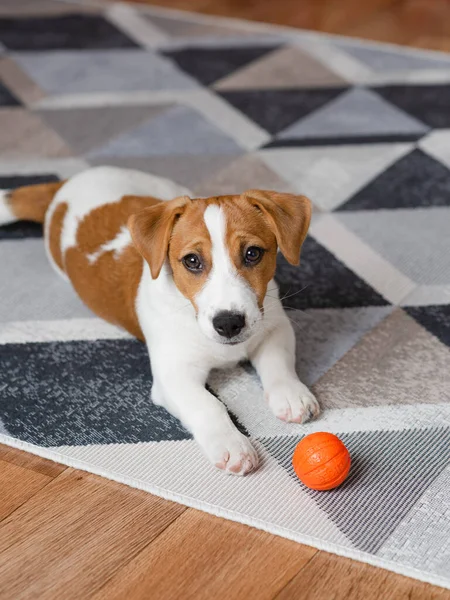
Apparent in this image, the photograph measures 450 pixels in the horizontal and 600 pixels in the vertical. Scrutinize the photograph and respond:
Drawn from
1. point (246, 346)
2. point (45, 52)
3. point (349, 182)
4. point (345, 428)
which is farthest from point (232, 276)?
point (45, 52)

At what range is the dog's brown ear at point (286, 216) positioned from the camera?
1.84 meters

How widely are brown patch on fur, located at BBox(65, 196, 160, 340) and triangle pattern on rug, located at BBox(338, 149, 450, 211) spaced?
80 cm

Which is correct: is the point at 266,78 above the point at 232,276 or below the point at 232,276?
below

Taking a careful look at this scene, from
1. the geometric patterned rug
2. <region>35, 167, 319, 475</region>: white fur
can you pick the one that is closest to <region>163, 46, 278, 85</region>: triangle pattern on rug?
the geometric patterned rug

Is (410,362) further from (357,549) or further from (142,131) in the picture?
(142,131)

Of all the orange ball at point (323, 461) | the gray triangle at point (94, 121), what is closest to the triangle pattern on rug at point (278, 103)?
the gray triangle at point (94, 121)

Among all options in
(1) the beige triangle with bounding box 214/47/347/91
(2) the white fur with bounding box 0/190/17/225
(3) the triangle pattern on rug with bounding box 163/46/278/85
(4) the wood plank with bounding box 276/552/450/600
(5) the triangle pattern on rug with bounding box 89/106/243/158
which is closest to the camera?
(4) the wood plank with bounding box 276/552/450/600

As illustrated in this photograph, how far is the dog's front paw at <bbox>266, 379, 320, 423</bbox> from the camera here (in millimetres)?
1850

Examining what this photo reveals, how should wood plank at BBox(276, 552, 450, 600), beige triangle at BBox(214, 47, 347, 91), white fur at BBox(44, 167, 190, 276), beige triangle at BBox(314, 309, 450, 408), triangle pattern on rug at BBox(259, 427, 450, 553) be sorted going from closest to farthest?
1. wood plank at BBox(276, 552, 450, 600)
2. triangle pattern on rug at BBox(259, 427, 450, 553)
3. beige triangle at BBox(314, 309, 450, 408)
4. white fur at BBox(44, 167, 190, 276)
5. beige triangle at BBox(214, 47, 347, 91)

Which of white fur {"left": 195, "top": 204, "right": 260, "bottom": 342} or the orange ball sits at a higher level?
white fur {"left": 195, "top": 204, "right": 260, "bottom": 342}

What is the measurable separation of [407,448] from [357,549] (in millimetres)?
297

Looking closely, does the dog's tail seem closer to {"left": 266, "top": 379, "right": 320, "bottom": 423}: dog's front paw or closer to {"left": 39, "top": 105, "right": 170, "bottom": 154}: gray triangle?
{"left": 39, "top": 105, "right": 170, "bottom": 154}: gray triangle

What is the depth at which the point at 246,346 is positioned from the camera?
195 cm

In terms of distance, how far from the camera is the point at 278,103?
10.9 feet
